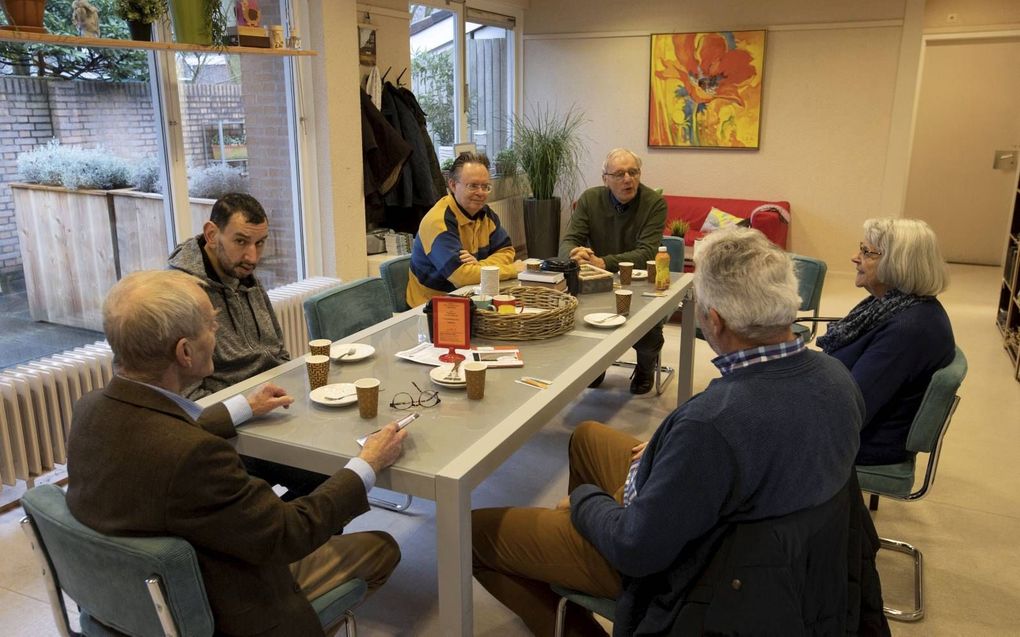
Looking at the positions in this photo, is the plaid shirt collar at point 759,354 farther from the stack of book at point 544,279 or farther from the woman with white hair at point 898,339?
the stack of book at point 544,279

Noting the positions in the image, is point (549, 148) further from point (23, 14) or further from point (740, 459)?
point (740, 459)

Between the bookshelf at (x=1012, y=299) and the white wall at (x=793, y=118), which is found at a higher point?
the white wall at (x=793, y=118)

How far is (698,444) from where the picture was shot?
1.49 meters

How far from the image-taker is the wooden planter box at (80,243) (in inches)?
131

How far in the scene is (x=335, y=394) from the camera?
218cm

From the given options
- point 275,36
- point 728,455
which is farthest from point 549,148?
point 728,455

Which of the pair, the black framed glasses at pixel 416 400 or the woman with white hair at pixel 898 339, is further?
the woman with white hair at pixel 898 339

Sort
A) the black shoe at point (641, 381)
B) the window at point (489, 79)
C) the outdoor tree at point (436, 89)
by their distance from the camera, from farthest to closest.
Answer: the window at point (489, 79)
the outdoor tree at point (436, 89)
the black shoe at point (641, 381)

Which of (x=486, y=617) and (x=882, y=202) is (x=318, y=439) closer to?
(x=486, y=617)

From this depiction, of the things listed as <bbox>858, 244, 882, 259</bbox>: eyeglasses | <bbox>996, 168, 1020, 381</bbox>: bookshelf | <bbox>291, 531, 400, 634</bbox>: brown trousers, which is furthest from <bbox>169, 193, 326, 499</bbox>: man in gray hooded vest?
<bbox>996, 168, 1020, 381</bbox>: bookshelf

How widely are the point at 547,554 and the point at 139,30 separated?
2719mm

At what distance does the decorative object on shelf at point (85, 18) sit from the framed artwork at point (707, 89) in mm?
5265

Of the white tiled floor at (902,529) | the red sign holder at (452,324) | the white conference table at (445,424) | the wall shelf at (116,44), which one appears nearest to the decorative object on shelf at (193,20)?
the wall shelf at (116,44)

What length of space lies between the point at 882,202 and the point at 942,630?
5.17 metres
